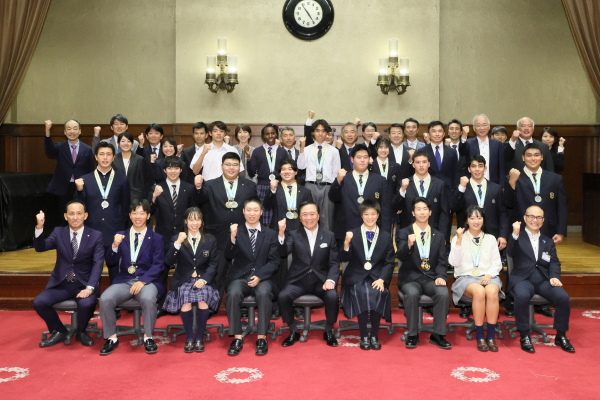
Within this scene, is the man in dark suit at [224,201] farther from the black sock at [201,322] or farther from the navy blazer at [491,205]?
the navy blazer at [491,205]

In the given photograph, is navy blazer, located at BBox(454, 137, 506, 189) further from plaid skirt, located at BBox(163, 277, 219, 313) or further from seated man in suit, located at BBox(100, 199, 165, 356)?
seated man in suit, located at BBox(100, 199, 165, 356)

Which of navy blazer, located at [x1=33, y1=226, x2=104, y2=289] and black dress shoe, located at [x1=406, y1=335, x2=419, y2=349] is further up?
navy blazer, located at [x1=33, y1=226, x2=104, y2=289]

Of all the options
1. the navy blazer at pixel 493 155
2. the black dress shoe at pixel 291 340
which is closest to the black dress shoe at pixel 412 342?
the black dress shoe at pixel 291 340

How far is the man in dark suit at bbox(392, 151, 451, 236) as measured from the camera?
5191 mm

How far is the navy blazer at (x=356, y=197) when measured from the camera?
17.2ft

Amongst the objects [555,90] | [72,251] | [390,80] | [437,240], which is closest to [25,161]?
[72,251]

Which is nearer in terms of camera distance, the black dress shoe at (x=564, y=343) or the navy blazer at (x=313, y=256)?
the black dress shoe at (x=564, y=343)

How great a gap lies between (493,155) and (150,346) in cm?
358

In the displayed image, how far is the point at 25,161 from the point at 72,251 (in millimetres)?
4516

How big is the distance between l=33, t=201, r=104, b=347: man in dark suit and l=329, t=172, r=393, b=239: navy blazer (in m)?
2.04

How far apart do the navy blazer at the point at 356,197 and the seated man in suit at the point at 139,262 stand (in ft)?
5.28

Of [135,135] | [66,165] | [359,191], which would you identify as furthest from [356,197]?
[135,135]

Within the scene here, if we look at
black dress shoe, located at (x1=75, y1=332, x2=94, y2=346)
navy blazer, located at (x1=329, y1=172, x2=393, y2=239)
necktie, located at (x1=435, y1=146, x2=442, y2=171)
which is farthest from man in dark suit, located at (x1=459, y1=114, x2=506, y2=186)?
black dress shoe, located at (x1=75, y1=332, x2=94, y2=346)

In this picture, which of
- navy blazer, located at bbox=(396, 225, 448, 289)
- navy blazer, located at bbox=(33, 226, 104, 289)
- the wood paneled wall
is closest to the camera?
navy blazer, located at bbox=(33, 226, 104, 289)
